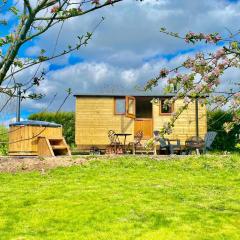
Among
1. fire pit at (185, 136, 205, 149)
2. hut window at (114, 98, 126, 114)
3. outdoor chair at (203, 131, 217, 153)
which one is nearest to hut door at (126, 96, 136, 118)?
hut window at (114, 98, 126, 114)

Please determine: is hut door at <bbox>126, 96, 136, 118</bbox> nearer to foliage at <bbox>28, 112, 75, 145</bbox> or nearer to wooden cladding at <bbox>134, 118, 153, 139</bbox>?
wooden cladding at <bbox>134, 118, 153, 139</bbox>

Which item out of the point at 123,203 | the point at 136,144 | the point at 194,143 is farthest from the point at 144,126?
the point at 123,203

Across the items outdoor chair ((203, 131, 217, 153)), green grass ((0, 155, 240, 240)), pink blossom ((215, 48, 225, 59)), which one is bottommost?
green grass ((0, 155, 240, 240))

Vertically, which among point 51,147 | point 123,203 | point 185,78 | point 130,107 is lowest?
point 123,203

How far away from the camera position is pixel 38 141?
2105cm

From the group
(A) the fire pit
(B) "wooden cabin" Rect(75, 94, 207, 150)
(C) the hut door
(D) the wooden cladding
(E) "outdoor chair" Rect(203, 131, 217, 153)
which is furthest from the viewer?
(D) the wooden cladding

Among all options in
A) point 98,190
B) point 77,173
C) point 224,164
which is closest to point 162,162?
point 224,164

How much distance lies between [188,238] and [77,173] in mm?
7445

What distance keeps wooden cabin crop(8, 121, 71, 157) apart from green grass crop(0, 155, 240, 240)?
5203 mm

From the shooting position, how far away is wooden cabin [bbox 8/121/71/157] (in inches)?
816

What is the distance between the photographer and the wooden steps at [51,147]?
66.9 ft

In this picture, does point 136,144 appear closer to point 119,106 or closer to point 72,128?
point 119,106

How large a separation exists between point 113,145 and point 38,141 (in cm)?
489

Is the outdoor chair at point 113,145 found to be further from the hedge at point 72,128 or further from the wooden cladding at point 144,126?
the hedge at point 72,128
